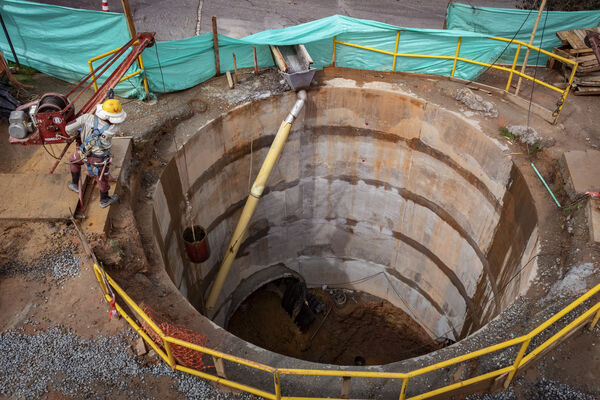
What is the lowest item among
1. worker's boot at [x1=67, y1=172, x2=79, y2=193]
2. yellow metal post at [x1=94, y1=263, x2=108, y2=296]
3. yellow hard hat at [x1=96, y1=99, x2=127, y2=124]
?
yellow metal post at [x1=94, y1=263, x2=108, y2=296]

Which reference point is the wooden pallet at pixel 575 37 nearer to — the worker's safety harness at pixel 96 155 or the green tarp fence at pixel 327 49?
the green tarp fence at pixel 327 49

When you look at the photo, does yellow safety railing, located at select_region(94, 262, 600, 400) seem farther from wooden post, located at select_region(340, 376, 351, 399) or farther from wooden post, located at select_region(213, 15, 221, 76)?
wooden post, located at select_region(213, 15, 221, 76)

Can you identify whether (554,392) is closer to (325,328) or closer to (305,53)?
(325,328)

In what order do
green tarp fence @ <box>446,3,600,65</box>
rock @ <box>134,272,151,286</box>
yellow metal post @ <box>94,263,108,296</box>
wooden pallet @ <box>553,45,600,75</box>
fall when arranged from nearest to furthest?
yellow metal post @ <box>94,263,108,296</box> < rock @ <box>134,272,151,286</box> < wooden pallet @ <box>553,45,600,75</box> < green tarp fence @ <box>446,3,600,65</box>

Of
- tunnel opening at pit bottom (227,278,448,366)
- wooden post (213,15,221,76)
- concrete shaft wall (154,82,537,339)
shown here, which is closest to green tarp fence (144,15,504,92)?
wooden post (213,15,221,76)

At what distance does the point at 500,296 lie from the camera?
1171 cm

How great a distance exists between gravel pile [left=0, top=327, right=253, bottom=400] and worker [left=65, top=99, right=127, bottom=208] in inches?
110

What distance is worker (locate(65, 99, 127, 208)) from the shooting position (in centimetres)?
823

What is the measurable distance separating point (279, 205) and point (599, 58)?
959 cm

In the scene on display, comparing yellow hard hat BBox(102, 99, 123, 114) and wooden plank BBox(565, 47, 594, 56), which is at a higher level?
yellow hard hat BBox(102, 99, 123, 114)

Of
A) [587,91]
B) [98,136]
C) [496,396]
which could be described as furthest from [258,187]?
[587,91]

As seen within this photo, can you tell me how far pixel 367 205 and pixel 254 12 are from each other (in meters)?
8.01

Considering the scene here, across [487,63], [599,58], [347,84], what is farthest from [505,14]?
[347,84]

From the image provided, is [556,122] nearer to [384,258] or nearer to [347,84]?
[347,84]
